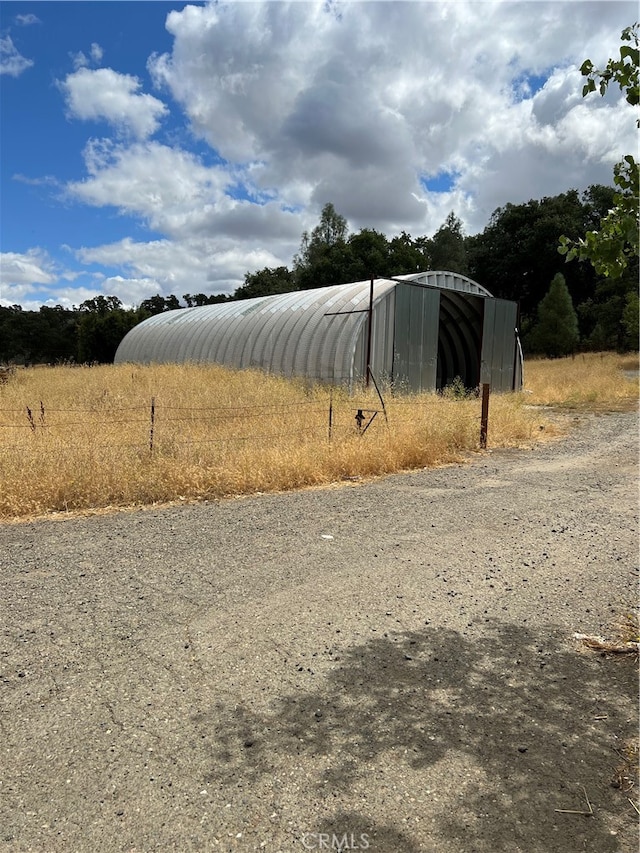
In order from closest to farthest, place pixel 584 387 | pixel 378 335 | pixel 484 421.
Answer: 1. pixel 484 421
2. pixel 378 335
3. pixel 584 387

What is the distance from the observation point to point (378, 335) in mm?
16844

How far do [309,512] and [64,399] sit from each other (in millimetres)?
10443

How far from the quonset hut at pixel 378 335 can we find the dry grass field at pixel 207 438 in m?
1.51

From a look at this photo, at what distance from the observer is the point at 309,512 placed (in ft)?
22.2

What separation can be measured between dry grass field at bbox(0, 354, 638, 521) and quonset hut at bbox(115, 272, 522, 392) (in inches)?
59.5

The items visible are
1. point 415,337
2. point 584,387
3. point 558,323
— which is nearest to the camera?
point 415,337

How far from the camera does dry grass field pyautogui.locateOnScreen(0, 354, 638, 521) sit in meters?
7.25

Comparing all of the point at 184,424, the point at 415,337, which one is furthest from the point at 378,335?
the point at 184,424

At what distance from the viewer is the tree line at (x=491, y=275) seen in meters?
46.2

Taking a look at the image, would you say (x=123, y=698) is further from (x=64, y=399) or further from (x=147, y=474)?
(x=64, y=399)

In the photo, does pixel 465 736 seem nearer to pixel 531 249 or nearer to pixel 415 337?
pixel 415 337

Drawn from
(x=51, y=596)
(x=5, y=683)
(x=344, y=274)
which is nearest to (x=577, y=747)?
(x=5, y=683)

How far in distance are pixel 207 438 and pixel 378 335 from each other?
8.73 m

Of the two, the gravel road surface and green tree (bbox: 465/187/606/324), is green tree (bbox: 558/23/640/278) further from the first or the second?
green tree (bbox: 465/187/606/324)
